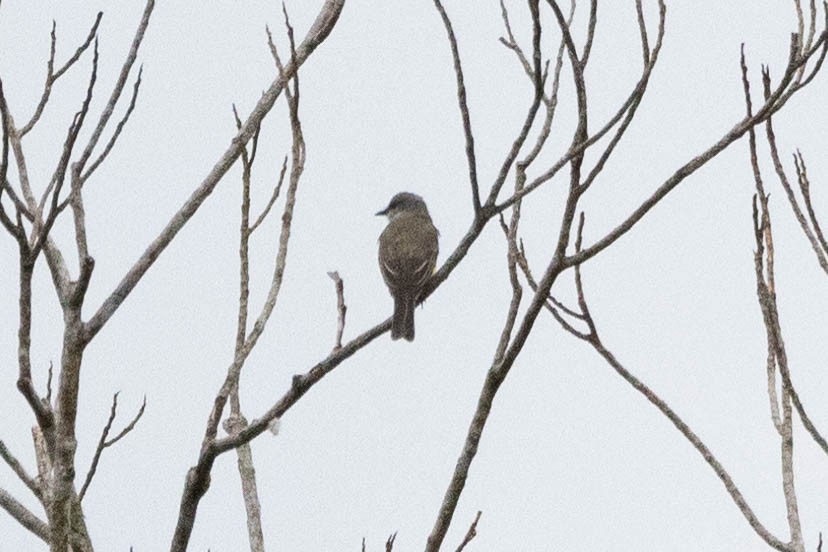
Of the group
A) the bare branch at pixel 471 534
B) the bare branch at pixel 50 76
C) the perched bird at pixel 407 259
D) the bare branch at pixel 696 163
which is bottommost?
the bare branch at pixel 471 534

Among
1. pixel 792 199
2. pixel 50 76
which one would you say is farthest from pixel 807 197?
pixel 50 76

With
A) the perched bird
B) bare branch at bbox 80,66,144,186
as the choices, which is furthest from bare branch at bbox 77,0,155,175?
the perched bird

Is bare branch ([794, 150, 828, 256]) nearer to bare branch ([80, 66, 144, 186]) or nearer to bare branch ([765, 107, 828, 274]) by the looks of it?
bare branch ([765, 107, 828, 274])

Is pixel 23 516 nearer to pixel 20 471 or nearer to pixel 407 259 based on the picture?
pixel 20 471

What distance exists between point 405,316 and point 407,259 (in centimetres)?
110

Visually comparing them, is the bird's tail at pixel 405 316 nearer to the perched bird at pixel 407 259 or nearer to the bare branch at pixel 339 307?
the perched bird at pixel 407 259

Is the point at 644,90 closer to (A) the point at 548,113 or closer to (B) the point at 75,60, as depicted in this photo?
(A) the point at 548,113

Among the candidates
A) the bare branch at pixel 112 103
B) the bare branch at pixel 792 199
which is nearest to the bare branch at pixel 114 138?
the bare branch at pixel 112 103

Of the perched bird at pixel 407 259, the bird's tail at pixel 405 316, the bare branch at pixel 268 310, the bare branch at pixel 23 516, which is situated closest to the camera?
the bare branch at pixel 268 310

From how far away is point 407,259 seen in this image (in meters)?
7.63

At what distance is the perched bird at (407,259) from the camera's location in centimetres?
672

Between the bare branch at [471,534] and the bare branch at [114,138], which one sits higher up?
the bare branch at [114,138]

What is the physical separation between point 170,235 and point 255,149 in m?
0.44

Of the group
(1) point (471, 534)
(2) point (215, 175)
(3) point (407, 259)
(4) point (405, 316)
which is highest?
(3) point (407, 259)
